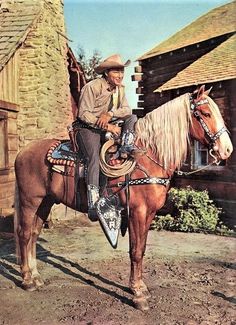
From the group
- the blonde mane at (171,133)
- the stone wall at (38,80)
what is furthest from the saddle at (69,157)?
the stone wall at (38,80)

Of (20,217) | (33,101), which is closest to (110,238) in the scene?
(20,217)

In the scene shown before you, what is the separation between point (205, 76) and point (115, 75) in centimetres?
603

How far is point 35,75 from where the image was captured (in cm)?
923

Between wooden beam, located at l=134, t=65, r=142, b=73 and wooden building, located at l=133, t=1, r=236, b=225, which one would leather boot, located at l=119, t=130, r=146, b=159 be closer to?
wooden building, located at l=133, t=1, r=236, b=225

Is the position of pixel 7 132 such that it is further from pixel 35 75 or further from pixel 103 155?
pixel 103 155

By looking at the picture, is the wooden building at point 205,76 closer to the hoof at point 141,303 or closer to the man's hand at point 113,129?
the man's hand at point 113,129

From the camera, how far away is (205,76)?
386 inches

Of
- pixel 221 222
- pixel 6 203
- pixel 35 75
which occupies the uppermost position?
pixel 35 75

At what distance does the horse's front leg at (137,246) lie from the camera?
4.14m

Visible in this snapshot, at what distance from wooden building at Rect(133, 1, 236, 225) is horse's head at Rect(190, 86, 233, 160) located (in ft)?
17.1

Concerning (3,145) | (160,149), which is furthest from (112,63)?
(3,145)

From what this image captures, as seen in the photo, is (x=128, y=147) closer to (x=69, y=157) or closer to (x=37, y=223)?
(x=69, y=157)

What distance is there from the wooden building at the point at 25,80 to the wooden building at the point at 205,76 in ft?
10.3

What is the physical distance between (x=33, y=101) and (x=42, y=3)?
8.03 ft
